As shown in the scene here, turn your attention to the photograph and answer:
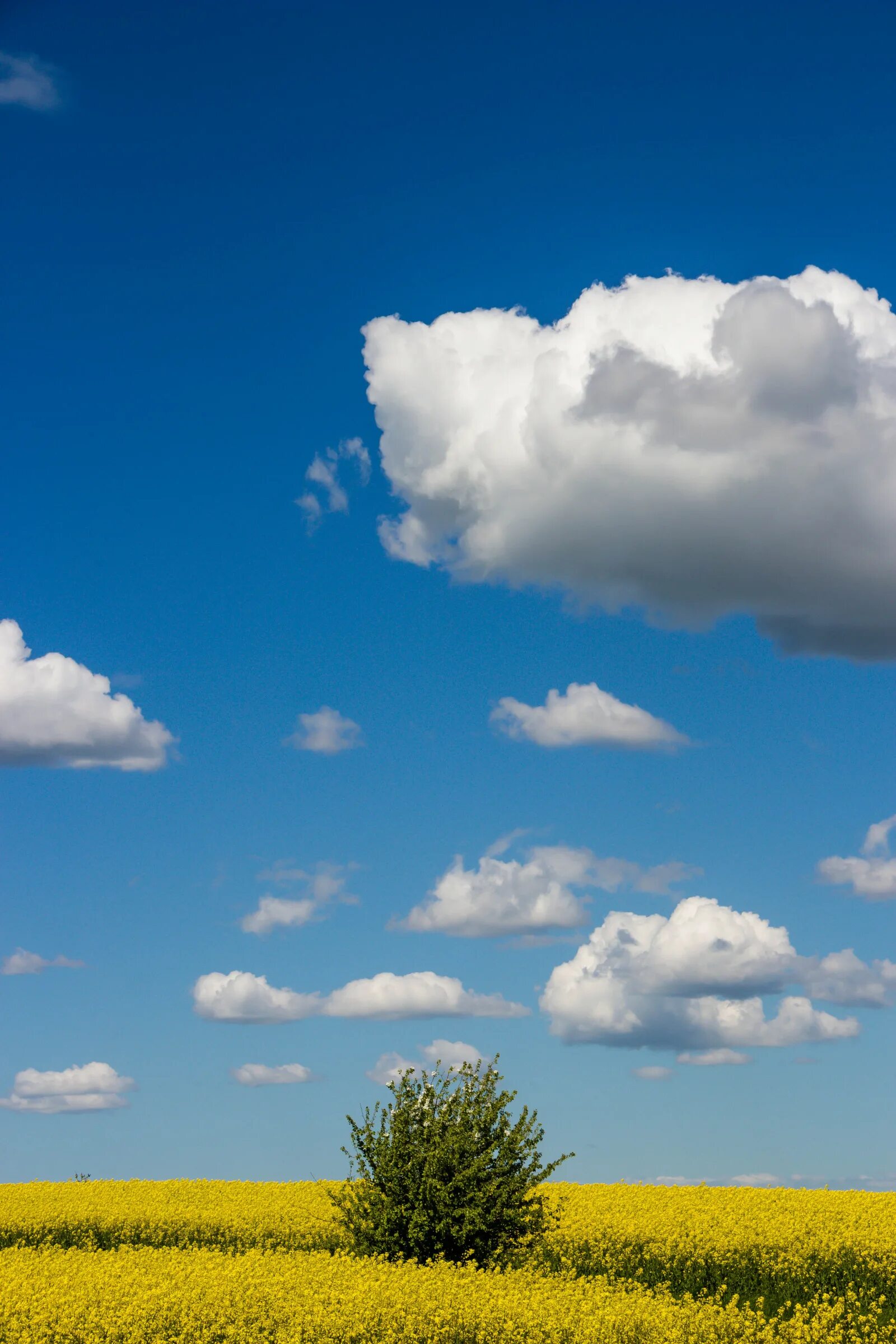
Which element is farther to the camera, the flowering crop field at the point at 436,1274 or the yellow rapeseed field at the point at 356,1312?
the flowering crop field at the point at 436,1274

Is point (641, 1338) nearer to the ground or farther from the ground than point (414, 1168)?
nearer to the ground

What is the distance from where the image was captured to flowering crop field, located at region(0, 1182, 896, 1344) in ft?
41.9

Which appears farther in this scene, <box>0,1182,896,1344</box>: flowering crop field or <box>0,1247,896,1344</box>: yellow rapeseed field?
<box>0,1182,896,1344</box>: flowering crop field

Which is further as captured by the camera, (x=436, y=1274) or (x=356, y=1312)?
(x=436, y=1274)

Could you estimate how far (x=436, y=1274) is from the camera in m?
15.3

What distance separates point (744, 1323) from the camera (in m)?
13.2

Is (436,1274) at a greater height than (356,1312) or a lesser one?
lesser

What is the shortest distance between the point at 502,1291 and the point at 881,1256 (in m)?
9.57

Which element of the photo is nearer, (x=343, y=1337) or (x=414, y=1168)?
(x=343, y=1337)

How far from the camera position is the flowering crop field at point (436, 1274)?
12766mm

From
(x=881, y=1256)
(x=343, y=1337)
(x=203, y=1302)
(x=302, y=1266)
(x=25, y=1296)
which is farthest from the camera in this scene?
(x=881, y=1256)

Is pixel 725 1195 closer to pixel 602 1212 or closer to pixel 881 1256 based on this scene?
pixel 602 1212

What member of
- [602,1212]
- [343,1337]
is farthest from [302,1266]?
[602,1212]

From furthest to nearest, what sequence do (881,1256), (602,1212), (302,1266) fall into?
(602,1212) < (881,1256) < (302,1266)
